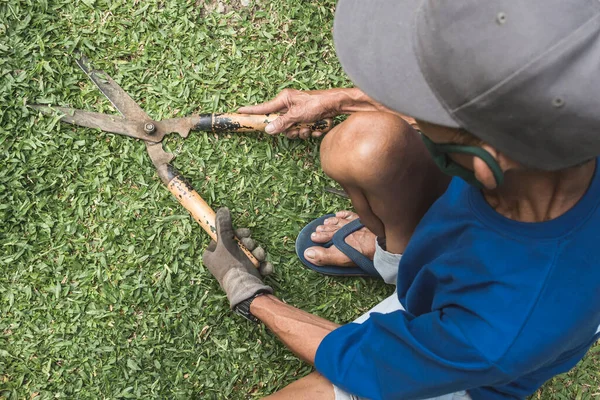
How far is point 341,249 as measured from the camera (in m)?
2.89

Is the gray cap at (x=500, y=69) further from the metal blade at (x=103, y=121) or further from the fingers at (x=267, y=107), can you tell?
the metal blade at (x=103, y=121)

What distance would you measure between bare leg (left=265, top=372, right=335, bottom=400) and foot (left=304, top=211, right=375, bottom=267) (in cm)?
75

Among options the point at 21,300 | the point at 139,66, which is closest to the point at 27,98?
the point at 139,66

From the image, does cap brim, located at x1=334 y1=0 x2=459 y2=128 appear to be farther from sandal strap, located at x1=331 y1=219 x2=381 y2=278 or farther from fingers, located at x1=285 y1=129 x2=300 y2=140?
sandal strap, located at x1=331 y1=219 x2=381 y2=278

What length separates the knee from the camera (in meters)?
2.14

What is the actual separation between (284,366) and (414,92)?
2.04 metres

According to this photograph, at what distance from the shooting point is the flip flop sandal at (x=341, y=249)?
287 centimetres

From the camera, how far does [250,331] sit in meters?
2.90

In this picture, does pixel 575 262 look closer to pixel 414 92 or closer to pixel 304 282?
pixel 414 92

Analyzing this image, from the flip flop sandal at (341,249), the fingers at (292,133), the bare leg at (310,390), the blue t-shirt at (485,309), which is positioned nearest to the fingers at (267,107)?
the fingers at (292,133)

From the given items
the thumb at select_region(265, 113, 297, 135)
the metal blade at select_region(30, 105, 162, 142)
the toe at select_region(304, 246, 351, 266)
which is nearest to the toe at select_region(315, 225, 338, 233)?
the toe at select_region(304, 246, 351, 266)

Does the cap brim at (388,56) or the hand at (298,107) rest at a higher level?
the cap brim at (388,56)

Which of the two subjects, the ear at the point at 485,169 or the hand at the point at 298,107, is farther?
the hand at the point at 298,107

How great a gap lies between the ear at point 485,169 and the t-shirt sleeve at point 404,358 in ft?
1.62
